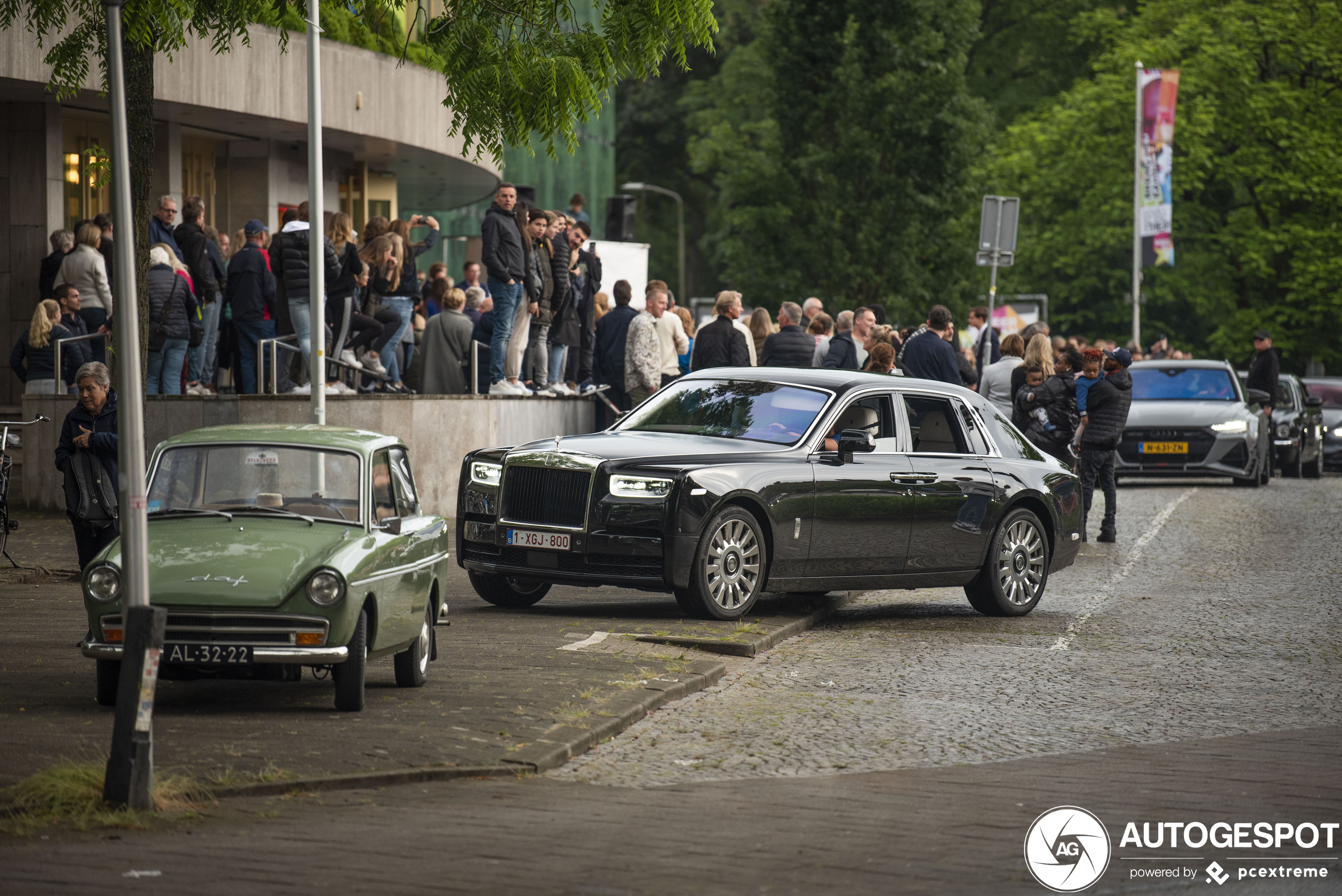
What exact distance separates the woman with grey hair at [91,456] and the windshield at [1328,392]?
2795 centimetres

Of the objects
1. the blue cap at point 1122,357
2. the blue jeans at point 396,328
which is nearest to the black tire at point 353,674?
the blue jeans at point 396,328

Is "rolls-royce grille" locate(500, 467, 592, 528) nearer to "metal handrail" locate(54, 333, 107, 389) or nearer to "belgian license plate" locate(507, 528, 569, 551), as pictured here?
"belgian license plate" locate(507, 528, 569, 551)

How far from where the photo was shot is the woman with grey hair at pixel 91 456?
38.3 feet

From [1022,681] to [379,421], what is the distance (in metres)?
10.1

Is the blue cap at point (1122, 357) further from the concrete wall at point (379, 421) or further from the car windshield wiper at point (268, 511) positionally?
the car windshield wiper at point (268, 511)

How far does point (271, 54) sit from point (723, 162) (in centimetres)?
2630

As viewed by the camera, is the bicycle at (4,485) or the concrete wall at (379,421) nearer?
the bicycle at (4,485)

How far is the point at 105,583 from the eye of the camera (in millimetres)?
8836

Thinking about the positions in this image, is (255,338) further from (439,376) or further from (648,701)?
(648,701)

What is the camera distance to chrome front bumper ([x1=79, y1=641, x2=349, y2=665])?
28.3 ft

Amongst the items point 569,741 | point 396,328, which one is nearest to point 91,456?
point 569,741

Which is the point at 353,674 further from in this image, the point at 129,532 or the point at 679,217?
the point at 679,217

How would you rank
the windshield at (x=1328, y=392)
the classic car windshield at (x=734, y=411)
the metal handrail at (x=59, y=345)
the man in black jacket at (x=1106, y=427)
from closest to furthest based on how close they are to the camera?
the classic car windshield at (x=734, y=411) < the metal handrail at (x=59, y=345) < the man in black jacket at (x=1106, y=427) < the windshield at (x=1328, y=392)

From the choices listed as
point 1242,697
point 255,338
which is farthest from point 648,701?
point 255,338
